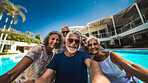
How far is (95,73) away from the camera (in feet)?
3.14

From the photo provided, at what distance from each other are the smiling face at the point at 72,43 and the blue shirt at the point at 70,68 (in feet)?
0.64

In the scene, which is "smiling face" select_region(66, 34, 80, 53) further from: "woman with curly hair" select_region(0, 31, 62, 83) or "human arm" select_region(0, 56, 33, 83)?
"human arm" select_region(0, 56, 33, 83)

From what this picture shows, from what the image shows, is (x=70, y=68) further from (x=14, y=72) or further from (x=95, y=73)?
(x=14, y=72)

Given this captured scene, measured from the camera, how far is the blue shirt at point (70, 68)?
3.90 ft

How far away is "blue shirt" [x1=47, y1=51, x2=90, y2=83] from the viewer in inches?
46.8

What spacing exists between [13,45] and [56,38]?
77.2 ft

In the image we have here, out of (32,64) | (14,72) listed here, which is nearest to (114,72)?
(32,64)

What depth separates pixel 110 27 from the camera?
1922cm

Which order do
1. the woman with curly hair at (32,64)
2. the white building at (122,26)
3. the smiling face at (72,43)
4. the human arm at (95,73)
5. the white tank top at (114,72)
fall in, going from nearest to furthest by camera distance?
the human arm at (95,73) → the woman with curly hair at (32,64) → the smiling face at (72,43) → the white tank top at (114,72) → the white building at (122,26)

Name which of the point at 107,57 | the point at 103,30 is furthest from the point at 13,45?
the point at 103,30

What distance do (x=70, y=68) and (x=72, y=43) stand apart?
1.90 feet

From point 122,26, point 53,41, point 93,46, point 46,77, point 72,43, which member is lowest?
point 46,77

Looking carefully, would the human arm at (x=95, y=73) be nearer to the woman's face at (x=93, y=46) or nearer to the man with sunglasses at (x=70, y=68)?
the man with sunglasses at (x=70, y=68)

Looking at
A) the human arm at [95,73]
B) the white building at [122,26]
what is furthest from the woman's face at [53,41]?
the white building at [122,26]
